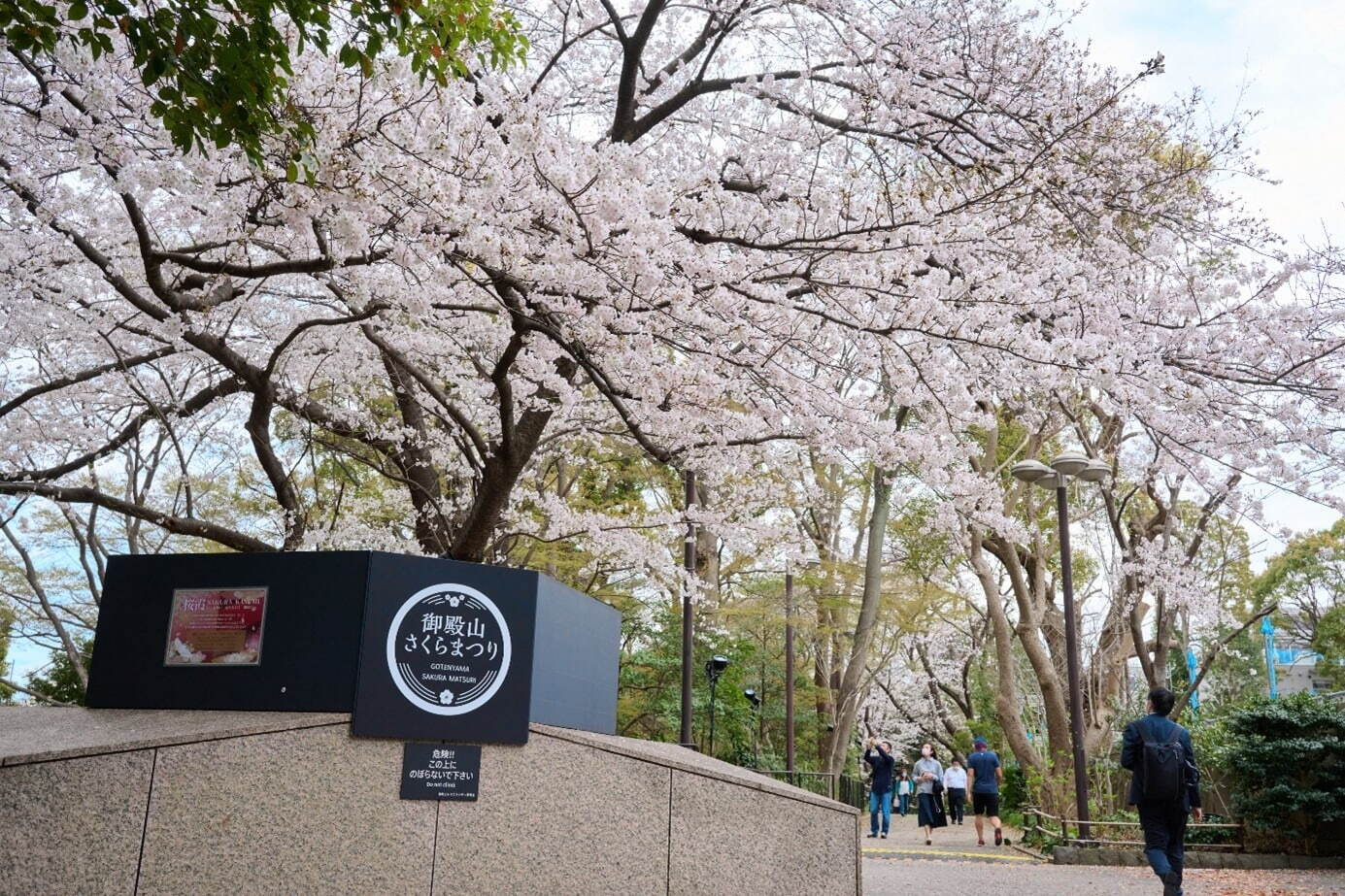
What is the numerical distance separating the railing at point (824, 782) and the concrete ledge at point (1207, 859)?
4377mm

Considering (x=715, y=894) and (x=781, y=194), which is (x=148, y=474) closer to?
(x=781, y=194)

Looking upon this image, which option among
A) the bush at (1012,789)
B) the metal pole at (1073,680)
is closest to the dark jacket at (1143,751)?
the metal pole at (1073,680)

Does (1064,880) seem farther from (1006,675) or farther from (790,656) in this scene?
(790,656)

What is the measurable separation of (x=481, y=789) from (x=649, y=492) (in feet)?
60.9

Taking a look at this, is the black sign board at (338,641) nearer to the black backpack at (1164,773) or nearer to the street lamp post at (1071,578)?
the black backpack at (1164,773)

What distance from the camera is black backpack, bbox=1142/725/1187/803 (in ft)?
21.9

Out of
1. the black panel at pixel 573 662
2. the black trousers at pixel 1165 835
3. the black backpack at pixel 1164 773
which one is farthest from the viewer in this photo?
the black trousers at pixel 1165 835

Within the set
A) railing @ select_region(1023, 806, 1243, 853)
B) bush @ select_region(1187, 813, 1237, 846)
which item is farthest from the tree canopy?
bush @ select_region(1187, 813, 1237, 846)

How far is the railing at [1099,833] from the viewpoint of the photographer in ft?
34.6

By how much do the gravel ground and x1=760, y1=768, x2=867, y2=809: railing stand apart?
16.2ft

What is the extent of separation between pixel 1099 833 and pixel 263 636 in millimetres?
10957

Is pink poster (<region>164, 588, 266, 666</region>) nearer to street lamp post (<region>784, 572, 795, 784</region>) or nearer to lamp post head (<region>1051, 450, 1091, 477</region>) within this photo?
lamp post head (<region>1051, 450, 1091, 477</region>)

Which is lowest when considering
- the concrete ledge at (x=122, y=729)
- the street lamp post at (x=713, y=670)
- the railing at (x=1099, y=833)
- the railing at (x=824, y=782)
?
the railing at (x=1099, y=833)

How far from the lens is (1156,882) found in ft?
28.1
